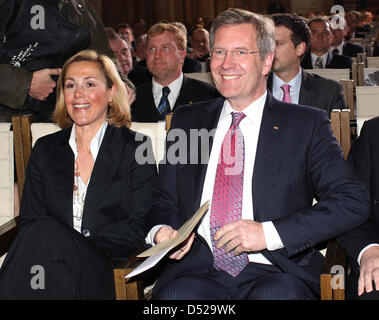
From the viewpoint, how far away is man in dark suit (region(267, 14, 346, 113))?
3924 mm

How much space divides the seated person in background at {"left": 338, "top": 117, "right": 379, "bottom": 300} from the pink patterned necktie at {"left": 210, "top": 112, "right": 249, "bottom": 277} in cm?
39

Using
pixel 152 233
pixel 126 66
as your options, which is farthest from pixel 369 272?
pixel 126 66

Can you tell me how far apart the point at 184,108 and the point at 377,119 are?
0.78m

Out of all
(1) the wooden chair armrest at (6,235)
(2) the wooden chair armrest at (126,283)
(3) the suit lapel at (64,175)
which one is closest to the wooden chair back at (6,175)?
(1) the wooden chair armrest at (6,235)

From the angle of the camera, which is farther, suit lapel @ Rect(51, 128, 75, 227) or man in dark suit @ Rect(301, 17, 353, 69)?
man in dark suit @ Rect(301, 17, 353, 69)

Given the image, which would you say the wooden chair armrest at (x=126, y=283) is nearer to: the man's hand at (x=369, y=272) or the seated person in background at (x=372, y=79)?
the man's hand at (x=369, y=272)

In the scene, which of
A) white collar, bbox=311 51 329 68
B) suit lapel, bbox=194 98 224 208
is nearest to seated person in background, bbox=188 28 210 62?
white collar, bbox=311 51 329 68

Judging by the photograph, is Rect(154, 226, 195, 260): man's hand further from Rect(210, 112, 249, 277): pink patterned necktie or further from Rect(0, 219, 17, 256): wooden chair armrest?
Rect(0, 219, 17, 256): wooden chair armrest

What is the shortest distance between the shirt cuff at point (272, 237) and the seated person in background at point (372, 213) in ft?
0.92

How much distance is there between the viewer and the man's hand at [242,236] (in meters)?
2.06

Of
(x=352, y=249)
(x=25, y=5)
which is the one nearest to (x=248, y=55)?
(x=352, y=249)

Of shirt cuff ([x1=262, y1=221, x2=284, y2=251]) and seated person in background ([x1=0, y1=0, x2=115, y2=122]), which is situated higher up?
seated person in background ([x1=0, y1=0, x2=115, y2=122])
